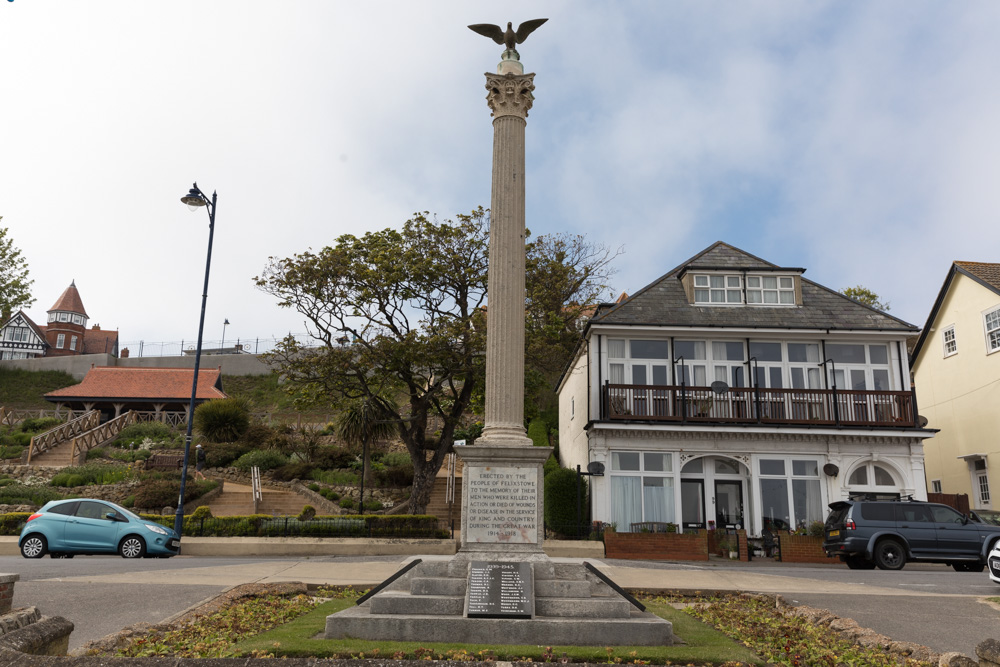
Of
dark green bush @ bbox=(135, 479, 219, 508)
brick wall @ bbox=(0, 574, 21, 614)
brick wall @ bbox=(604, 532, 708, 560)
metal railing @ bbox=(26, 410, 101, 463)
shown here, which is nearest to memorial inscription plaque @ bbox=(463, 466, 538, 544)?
brick wall @ bbox=(0, 574, 21, 614)

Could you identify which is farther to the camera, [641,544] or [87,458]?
[87,458]

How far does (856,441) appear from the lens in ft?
77.8

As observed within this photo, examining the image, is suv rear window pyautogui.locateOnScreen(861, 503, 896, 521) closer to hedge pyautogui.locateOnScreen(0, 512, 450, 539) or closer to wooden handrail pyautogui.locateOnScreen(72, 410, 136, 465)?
hedge pyautogui.locateOnScreen(0, 512, 450, 539)

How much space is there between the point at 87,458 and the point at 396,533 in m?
20.5

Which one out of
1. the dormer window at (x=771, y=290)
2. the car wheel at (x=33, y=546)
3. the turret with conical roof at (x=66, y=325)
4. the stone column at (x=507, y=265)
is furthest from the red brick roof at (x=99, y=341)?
the stone column at (x=507, y=265)

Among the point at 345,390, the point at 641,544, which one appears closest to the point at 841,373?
the point at 641,544

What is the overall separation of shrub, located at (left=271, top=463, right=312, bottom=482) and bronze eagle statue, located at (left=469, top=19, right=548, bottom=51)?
22.9m

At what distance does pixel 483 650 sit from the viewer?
23.9ft

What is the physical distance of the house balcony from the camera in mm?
23688

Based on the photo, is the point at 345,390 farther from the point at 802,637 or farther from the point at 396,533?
the point at 802,637

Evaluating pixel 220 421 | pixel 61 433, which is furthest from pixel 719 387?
pixel 61 433

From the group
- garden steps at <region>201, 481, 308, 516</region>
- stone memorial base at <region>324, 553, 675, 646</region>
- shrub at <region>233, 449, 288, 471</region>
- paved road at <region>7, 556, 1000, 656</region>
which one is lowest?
paved road at <region>7, 556, 1000, 656</region>

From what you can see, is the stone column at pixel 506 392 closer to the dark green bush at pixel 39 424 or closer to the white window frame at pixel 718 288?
the white window frame at pixel 718 288

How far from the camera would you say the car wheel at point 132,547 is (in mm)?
17719
